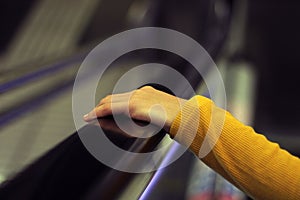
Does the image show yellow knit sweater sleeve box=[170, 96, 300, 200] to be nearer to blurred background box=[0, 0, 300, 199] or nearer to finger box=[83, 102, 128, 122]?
finger box=[83, 102, 128, 122]

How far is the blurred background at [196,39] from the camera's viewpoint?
1500mm

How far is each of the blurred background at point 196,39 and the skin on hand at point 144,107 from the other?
1.85ft

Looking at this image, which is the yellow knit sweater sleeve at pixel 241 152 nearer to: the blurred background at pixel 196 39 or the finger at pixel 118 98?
the finger at pixel 118 98

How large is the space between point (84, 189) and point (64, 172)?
1.7 inches

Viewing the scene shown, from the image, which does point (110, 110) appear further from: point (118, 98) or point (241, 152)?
point (241, 152)

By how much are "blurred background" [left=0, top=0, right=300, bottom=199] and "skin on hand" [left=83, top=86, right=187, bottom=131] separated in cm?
56

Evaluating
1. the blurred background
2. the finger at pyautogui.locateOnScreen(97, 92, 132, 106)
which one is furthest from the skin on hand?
the blurred background

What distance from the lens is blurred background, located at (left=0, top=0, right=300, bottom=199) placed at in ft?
4.92

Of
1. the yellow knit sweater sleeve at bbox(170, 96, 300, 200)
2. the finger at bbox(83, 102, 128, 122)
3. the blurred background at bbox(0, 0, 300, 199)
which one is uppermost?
the finger at bbox(83, 102, 128, 122)

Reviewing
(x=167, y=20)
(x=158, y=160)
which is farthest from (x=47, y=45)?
(x=158, y=160)

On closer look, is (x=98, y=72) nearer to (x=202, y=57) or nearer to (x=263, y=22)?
(x=202, y=57)

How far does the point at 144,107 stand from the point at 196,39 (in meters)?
1.33

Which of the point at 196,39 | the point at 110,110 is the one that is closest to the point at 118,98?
the point at 110,110

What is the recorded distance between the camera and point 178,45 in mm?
1812
